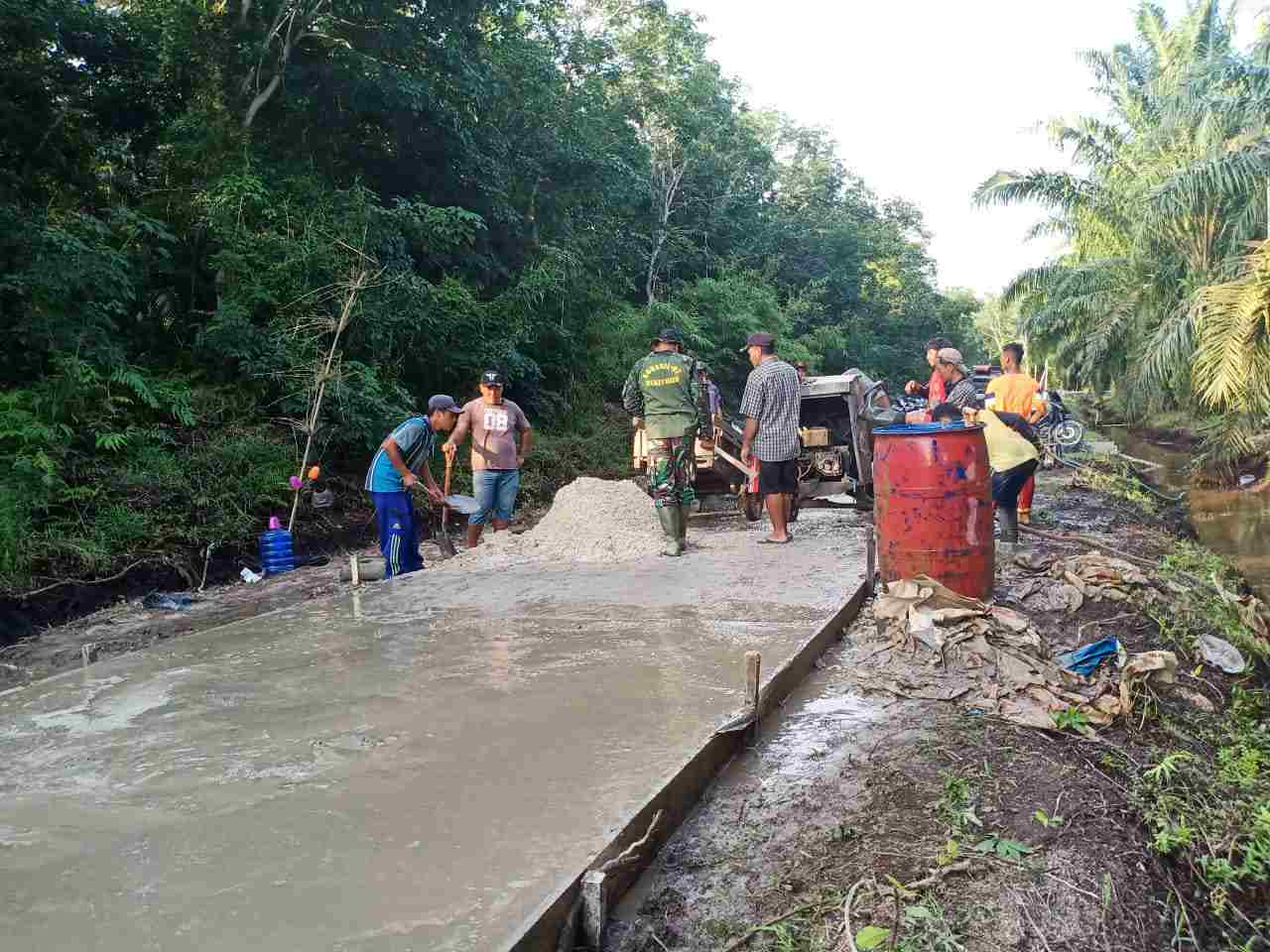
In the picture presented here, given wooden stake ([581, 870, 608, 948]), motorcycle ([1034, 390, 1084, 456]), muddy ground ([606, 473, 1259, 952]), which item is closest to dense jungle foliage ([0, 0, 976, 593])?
muddy ground ([606, 473, 1259, 952])

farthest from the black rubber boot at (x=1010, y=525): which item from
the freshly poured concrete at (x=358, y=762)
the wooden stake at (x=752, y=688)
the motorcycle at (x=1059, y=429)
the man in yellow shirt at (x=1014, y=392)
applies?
the motorcycle at (x=1059, y=429)

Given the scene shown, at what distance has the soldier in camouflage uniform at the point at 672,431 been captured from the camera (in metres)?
7.20

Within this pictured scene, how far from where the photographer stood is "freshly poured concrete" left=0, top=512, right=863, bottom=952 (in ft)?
7.45

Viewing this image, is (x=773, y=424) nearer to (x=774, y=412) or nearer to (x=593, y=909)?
(x=774, y=412)

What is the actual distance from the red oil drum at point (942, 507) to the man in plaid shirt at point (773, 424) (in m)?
2.05

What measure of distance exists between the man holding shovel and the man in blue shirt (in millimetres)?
350

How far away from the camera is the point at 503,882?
2.35m

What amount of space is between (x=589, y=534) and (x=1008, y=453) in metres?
3.29

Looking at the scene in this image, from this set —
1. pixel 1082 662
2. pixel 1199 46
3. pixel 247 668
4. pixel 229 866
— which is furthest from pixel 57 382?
pixel 1199 46

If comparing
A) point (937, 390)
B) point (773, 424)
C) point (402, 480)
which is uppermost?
point (937, 390)

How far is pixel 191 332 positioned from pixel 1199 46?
23727 millimetres

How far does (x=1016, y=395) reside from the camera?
8.09 m

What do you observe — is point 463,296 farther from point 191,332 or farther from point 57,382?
point 57,382

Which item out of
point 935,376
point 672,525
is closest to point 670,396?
point 672,525
